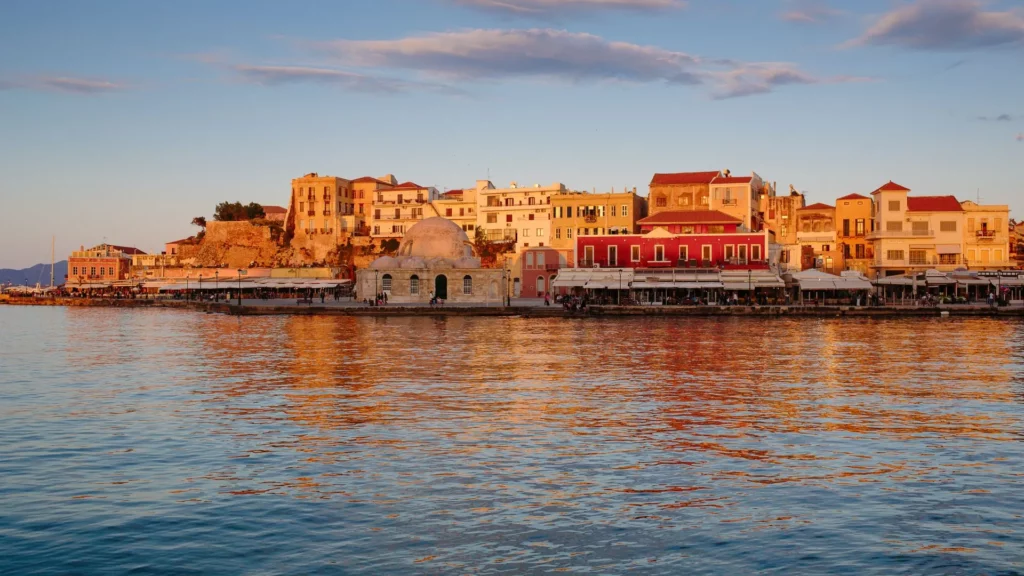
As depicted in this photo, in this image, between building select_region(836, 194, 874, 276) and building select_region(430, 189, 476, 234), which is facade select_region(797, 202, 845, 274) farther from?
building select_region(430, 189, 476, 234)

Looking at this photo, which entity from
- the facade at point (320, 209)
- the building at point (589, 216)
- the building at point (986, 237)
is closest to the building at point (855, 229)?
the building at point (986, 237)

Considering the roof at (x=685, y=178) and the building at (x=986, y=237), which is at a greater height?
the roof at (x=685, y=178)

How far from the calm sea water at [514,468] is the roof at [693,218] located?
40.9m

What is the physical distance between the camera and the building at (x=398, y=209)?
103625mm

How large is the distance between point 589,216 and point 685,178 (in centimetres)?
851

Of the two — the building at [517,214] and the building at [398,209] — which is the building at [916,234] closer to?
the building at [517,214]

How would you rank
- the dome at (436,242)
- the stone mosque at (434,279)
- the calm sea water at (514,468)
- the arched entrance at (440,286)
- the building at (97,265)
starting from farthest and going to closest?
the building at (97,265) < the dome at (436,242) < the arched entrance at (440,286) < the stone mosque at (434,279) < the calm sea water at (514,468)

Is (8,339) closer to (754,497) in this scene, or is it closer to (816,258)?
(754,497)

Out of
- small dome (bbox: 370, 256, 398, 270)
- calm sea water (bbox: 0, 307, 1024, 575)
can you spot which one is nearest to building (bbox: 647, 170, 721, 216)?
small dome (bbox: 370, 256, 398, 270)

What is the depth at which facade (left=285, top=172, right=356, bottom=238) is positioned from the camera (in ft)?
351

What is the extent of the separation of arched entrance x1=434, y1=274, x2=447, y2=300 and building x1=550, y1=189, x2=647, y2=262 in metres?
10.8

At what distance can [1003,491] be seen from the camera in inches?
491

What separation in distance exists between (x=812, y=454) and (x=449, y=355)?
1965 cm

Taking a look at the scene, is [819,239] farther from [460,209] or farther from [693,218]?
[460,209]
